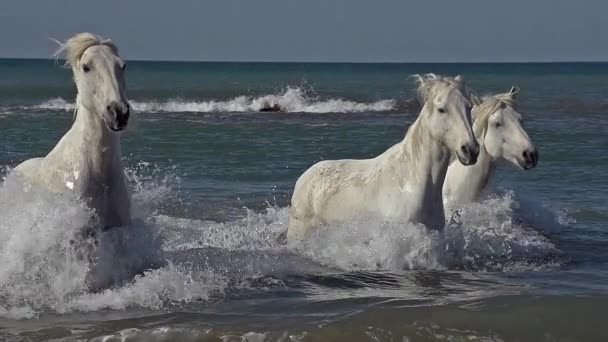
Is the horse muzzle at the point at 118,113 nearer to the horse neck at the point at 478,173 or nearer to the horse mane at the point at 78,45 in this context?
the horse mane at the point at 78,45

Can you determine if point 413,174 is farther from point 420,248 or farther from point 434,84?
point 434,84

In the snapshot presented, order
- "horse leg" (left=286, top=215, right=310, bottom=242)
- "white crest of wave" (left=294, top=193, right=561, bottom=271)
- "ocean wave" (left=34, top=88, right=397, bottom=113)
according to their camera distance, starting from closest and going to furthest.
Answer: "white crest of wave" (left=294, top=193, right=561, bottom=271), "horse leg" (left=286, top=215, right=310, bottom=242), "ocean wave" (left=34, top=88, right=397, bottom=113)

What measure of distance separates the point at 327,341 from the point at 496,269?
224 cm

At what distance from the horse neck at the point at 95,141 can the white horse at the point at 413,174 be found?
2.00m

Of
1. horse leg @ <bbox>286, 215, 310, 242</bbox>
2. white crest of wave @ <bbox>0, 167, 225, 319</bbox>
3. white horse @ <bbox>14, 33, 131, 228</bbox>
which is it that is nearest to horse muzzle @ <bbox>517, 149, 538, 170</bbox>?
horse leg @ <bbox>286, 215, 310, 242</bbox>

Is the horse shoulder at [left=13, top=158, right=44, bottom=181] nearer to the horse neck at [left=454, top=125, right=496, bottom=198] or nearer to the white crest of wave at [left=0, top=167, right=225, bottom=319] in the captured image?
the white crest of wave at [left=0, top=167, right=225, bottom=319]

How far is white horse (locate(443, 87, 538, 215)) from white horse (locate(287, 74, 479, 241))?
116cm

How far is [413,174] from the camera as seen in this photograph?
739 cm

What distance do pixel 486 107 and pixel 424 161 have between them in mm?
1423

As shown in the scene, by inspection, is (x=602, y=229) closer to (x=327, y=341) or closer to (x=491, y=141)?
(x=491, y=141)

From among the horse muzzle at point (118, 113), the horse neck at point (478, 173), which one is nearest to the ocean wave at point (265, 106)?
the horse neck at point (478, 173)

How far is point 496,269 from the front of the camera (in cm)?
779

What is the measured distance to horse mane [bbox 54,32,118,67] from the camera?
20.7ft

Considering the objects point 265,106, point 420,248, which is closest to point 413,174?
point 420,248
